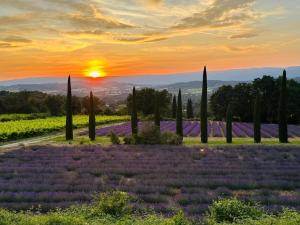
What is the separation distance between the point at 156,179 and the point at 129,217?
9.00 meters

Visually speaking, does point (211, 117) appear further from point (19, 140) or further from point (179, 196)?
point (179, 196)

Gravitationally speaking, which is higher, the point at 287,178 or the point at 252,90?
the point at 252,90

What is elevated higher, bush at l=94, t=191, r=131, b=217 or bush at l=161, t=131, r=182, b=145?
bush at l=94, t=191, r=131, b=217

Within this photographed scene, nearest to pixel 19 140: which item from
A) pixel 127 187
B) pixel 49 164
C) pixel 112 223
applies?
pixel 49 164

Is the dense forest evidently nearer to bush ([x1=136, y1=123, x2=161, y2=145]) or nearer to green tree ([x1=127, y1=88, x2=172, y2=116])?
green tree ([x1=127, y1=88, x2=172, y2=116])

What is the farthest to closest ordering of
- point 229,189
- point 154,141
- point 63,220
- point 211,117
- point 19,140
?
1. point 211,117
2. point 19,140
3. point 154,141
4. point 229,189
5. point 63,220

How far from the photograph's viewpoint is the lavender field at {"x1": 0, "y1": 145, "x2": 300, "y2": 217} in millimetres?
14468

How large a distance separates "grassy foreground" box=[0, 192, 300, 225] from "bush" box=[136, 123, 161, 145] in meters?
29.3

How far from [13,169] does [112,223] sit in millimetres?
14704

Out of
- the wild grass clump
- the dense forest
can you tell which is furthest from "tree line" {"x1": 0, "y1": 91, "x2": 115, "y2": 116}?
the wild grass clump

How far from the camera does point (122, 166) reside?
2311cm

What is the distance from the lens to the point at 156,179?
18.7m

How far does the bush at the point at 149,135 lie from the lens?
40.5 m

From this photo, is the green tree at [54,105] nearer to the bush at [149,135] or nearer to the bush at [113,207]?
the bush at [149,135]
